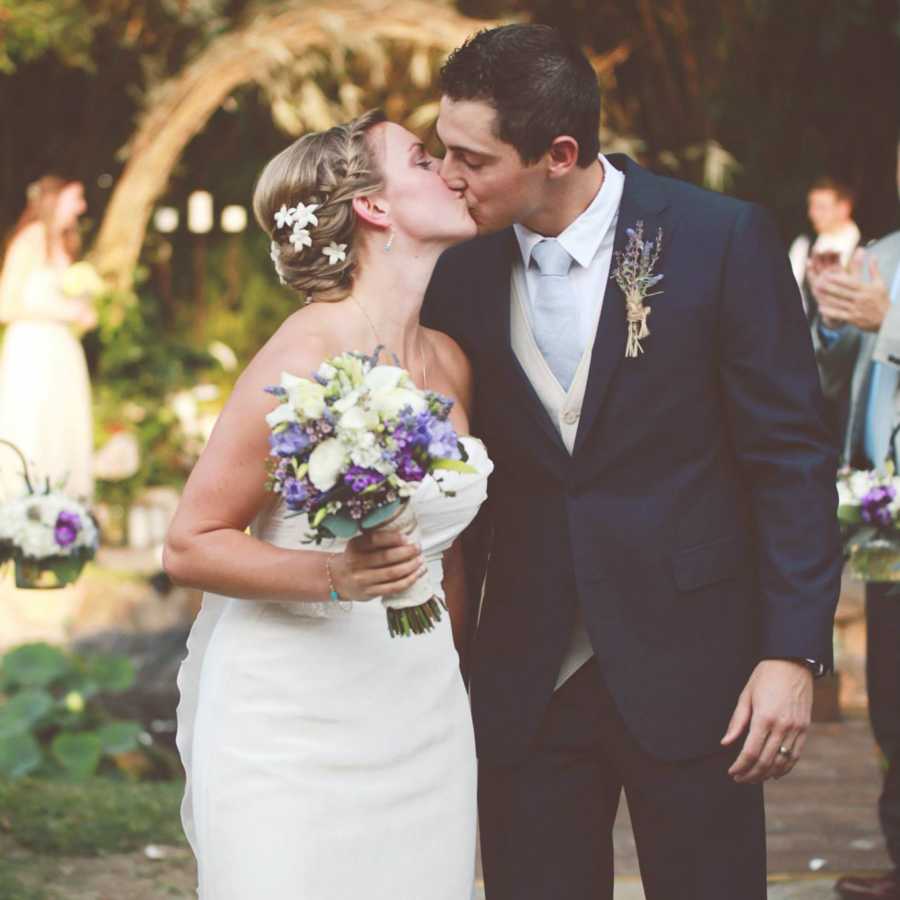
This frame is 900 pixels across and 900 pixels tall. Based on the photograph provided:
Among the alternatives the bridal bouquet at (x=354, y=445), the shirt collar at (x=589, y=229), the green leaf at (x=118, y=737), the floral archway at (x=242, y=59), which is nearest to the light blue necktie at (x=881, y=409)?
the shirt collar at (x=589, y=229)

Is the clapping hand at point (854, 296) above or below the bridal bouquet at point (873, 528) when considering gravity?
above

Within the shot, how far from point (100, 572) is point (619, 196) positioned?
6.54 m

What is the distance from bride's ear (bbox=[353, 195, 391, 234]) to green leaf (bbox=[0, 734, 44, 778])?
3.43 meters

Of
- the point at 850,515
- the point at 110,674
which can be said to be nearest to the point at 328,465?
the point at 850,515

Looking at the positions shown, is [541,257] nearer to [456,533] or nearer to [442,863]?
[456,533]

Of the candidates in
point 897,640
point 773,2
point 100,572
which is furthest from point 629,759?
point 773,2

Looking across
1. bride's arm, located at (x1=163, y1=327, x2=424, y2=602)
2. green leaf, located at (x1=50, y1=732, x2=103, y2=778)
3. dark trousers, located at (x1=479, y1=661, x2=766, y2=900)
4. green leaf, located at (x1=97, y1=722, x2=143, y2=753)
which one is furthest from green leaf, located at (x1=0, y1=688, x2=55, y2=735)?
bride's arm, located at (x1=163, y1=327, x2=424, y2=602)

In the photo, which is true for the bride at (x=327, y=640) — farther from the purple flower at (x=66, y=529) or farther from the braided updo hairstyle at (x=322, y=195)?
the purple flower at (x=66, y=529)

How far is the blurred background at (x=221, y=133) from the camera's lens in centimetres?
991

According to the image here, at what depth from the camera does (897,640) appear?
13.9ft

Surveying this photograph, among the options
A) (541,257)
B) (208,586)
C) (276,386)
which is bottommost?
(208,586)

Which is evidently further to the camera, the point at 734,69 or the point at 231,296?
the point at 231,296

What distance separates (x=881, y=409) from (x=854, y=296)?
1.00 ft

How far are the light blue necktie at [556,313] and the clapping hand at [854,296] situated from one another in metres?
1.49
